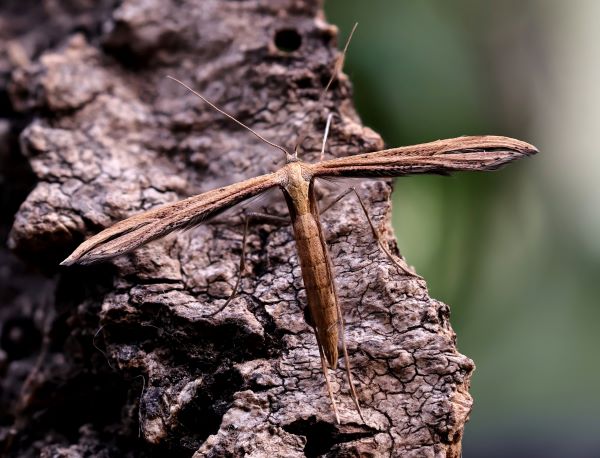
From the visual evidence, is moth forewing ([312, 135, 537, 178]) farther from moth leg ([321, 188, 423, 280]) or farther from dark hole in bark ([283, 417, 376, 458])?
dark hole in bark ([283, 417, 376, 458])

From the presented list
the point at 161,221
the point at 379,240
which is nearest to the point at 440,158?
the point at 379,240

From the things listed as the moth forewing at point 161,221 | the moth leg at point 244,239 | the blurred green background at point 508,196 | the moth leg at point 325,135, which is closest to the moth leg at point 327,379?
the moth leg at point 244,239

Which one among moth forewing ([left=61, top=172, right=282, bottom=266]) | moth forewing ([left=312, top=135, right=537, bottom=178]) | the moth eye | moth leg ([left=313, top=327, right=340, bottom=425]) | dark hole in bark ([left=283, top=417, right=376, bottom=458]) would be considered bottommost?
dark hole in bark ([left=283, top=417, right=376, bottom=458])

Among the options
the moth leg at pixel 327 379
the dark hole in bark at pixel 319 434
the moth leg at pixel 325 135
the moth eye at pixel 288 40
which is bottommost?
the dark hole in bark at pixel 319 434

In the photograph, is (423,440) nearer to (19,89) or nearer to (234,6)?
(234,6)

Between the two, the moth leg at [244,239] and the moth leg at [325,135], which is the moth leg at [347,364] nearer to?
the moth leg at [244,239]

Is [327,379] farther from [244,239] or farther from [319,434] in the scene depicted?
[244,239]

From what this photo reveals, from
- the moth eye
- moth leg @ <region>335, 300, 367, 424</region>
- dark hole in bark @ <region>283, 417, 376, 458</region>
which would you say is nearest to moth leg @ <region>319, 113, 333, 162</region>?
the moth eye
